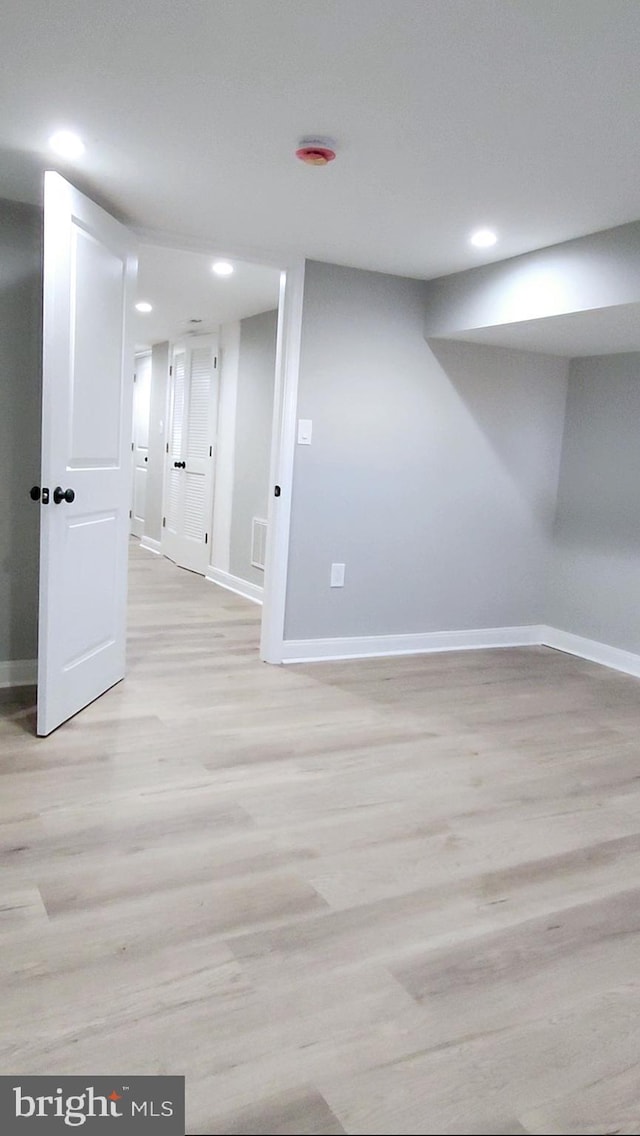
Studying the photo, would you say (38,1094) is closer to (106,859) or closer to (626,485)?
(106,859)

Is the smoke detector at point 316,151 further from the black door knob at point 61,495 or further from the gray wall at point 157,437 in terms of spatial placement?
the gray wall at point 157,437

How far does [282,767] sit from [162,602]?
2985mm

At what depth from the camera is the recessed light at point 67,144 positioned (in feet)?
8.37

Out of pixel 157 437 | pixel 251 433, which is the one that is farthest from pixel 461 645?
pixel 157 437

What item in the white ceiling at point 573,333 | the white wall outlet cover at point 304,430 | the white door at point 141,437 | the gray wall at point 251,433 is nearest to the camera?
the white ceiling at point 573,333

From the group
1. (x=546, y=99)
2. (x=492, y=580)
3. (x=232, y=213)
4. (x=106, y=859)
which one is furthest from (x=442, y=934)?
(x=492, y=580)

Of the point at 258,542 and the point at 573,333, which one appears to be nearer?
the point at 573,333

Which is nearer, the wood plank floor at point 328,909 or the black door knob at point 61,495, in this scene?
the wood plank floor at point 328,909

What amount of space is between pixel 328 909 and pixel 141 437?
7.48 m

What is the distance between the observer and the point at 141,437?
8758 mm

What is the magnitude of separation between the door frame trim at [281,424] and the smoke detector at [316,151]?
1353mm


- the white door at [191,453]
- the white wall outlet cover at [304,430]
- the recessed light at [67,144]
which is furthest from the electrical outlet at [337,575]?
the white door at [191,453]

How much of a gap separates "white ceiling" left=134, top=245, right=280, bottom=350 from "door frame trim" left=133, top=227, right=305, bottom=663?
181mm

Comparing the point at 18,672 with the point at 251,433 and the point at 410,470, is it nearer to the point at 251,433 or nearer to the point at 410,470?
the point at 410,470
